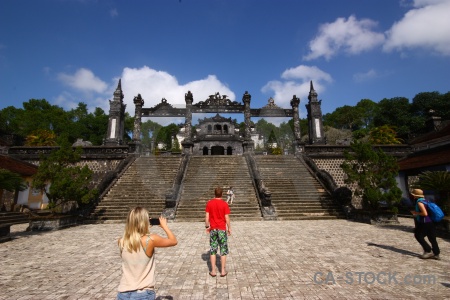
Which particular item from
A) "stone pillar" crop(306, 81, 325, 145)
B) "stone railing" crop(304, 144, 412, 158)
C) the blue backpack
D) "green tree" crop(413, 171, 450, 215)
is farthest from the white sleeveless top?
"stone pillar" crop(306, 81, 325, 145)

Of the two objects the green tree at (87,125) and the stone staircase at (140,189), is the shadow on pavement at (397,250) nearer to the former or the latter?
the stone staircase at (140,189)

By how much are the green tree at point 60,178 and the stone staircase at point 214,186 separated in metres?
4.67

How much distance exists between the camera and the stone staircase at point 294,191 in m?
12.4

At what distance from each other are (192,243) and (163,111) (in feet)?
67.4

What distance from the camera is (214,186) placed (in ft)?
49.1

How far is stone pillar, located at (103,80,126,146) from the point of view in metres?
23.1

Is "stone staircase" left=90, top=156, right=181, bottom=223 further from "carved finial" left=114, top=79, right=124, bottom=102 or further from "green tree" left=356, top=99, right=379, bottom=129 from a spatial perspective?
"green tree" left=356, top=99, right=379, bottom=129

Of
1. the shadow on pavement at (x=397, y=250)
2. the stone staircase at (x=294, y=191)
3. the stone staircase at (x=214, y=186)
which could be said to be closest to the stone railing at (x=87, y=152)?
the stone staircase at (x=214, y=186)

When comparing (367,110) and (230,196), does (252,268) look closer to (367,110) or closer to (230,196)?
(230,196)

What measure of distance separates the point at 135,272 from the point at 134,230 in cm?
38

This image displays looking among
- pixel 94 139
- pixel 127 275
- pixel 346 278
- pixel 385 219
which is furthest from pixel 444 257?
pixel 94 139

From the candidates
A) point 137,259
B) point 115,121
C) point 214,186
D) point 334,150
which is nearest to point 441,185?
point 137,259

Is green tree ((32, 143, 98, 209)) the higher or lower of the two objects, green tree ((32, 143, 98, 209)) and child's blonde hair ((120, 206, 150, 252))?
the higher

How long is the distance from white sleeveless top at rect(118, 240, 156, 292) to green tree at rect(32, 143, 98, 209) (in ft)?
32.0
